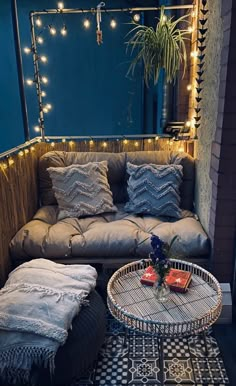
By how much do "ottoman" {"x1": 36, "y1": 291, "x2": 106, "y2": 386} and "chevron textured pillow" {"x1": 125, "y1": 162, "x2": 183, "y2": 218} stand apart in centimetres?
100

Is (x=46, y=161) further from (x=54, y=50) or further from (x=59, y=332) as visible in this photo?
(x=54, y=50)

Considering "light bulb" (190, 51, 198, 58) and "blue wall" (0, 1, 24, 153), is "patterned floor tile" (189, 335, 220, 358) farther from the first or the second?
"blue wall" (0, 1, 24, 153)

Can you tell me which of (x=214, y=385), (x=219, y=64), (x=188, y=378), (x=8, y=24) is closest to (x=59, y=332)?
(x=188, y=378)

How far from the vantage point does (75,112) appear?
13.8 feet

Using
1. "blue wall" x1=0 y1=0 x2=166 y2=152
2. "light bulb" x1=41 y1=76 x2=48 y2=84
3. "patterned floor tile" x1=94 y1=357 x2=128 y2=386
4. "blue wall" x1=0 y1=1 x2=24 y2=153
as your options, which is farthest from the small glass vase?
"blue wall" x1=0 y1=1 x2=24 y2=153

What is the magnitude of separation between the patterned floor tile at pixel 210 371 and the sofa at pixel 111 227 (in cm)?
62

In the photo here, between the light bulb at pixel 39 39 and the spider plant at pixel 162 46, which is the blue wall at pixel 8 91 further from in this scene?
the spider plant at pixel 162 46

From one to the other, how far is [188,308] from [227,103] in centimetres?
117

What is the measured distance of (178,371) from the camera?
171 centimetres

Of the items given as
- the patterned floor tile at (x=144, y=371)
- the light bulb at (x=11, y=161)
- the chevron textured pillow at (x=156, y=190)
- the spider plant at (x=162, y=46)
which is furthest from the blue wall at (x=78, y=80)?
Result: the patterned floor tile at (x=144, y=371)

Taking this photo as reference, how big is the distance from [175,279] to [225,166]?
2.53ft

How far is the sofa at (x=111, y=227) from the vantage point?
7.16 ft

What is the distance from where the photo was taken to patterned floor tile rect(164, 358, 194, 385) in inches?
65.1

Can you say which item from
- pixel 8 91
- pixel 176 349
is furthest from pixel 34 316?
pixel 8 91
